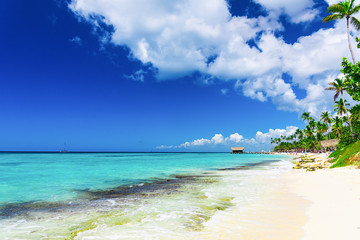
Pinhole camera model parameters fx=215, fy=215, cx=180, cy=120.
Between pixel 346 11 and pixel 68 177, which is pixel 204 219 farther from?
pixel 346 11

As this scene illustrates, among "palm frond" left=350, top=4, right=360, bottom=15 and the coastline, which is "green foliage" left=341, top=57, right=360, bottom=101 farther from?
"palm frond" left=350, top=4, right=360, bottom=15

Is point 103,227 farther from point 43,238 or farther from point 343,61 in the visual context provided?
point 343,61

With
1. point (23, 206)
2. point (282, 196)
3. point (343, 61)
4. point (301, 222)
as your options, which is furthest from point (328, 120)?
point (23, 206)

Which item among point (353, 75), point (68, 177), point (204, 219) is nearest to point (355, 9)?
point (353, 75)

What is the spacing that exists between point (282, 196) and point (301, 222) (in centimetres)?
496

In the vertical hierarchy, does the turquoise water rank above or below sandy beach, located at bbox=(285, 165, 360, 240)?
below

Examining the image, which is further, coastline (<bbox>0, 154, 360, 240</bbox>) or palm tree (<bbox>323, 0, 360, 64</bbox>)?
palm tree (<bbox>323, 0, 360, 64</bbox>)

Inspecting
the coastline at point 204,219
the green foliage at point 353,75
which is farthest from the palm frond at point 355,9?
the coastline at point 204,219

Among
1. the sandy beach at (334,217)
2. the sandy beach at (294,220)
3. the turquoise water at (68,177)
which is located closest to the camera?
the sandy beach at (334,217)

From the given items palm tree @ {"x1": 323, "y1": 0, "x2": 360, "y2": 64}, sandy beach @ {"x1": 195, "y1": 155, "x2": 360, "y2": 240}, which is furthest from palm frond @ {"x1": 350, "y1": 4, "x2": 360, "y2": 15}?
sandy beach @ {"x1": 195, "y1": 155, "x2": 360, "y2": 240}

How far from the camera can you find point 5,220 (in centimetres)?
852

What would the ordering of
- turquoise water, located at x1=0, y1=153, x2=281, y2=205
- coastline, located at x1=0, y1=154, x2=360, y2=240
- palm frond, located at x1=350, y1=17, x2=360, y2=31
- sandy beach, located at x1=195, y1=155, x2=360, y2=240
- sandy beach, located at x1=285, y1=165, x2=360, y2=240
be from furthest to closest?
palm frond, located at x1=350, y1=17, x2=360, y2=31
turquoise water, located at x1=0, y1=153, x2=281, y2=205
coastline, located at x1=0, y1=154, x2=360, y2=240
sandy beach, located at x1=195, y1=155, x2=360, y2=240
sandy beach, located at x1=285, y1=165, x2=360, y2=240

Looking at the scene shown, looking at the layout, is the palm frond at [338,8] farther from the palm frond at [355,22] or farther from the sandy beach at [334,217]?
the sandy beach at [334,217]

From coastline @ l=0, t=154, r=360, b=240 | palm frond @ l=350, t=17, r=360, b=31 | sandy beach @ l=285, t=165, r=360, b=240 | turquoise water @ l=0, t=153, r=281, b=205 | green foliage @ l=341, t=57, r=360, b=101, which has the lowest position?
turquoise water @ l=0, t=153, r=281, b=205
